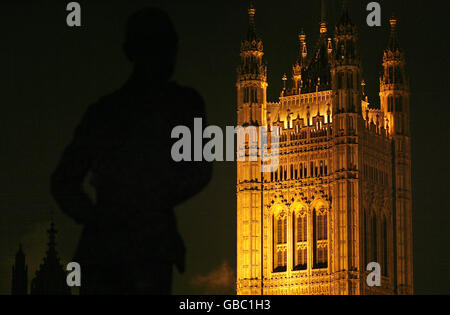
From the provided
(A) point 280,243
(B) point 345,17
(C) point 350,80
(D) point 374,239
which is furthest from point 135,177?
(A) point 280,243

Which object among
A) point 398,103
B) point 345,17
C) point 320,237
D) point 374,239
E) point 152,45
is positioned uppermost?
point 345,17

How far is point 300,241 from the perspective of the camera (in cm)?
6669

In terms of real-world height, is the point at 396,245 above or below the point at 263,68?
below

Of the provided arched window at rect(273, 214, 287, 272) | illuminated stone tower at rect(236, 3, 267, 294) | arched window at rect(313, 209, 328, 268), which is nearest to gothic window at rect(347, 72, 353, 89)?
illuminated stone tower at rect(236, 3, 267, 294)

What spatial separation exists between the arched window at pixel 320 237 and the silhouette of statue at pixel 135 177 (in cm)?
5491

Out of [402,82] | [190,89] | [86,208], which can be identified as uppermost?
[402,82]

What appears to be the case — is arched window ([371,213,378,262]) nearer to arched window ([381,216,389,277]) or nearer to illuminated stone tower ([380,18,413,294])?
arched window ([381,216,389,277])

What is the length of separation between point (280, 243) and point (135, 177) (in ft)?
188

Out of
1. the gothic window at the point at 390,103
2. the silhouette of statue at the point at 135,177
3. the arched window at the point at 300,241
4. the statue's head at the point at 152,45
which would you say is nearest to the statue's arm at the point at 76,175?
the silhouette of statue at the point at 135,177

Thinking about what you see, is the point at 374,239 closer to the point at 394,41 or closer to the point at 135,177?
the point at 394,41
